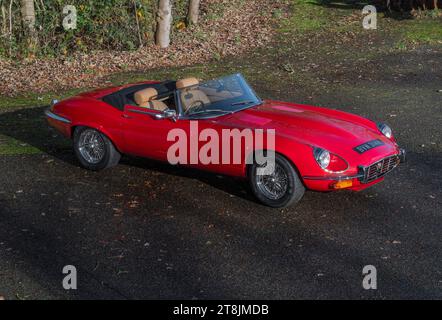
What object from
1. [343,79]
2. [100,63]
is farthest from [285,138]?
[100,63]

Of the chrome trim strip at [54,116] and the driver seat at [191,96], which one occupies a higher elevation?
the driver seat at [191,96]

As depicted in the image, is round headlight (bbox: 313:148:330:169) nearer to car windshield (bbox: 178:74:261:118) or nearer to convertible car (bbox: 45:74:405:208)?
convertible car (bbox: 45:74:405:208)

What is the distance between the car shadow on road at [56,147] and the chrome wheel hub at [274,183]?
1.53ft

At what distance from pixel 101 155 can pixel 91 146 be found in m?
0.23

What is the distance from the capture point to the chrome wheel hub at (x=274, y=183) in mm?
8086

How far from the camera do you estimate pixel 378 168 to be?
26.6ft

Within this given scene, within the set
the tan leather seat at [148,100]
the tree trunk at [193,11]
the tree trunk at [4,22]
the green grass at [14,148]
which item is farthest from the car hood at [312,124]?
the tree trunk at [193,11]

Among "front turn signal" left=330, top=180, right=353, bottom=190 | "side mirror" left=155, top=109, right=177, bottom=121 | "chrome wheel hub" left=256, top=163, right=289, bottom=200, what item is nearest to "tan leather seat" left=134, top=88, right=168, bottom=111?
"side mirror" left=155, top=109, right=177, bottom=121

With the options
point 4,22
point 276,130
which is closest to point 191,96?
point 276,130

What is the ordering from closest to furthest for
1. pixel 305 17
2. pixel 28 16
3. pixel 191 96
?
pixel 191 96
pixel 28 16
pixel 305 17

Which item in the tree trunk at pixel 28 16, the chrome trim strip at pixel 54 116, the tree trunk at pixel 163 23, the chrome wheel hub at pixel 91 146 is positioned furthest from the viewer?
the tree trunk at pixel 163 23

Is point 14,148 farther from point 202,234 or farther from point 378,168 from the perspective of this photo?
point 378,168

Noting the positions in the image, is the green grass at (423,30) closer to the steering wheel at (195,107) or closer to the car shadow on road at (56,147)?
the car shadow on road at (56,147)

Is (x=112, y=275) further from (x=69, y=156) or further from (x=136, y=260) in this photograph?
(x=69, y=156)
